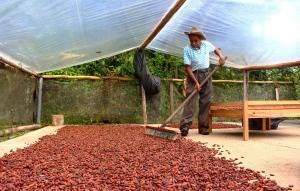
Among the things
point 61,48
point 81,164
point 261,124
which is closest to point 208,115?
point 261,124

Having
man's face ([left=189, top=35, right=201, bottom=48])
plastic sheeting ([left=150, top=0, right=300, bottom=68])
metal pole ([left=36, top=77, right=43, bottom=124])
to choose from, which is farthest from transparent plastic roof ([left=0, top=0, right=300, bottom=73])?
metal pole ([left=36, top=77, right=43, bottom=124])

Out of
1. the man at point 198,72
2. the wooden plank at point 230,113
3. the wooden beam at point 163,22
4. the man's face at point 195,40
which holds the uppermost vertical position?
the wooden beam at point 163,22

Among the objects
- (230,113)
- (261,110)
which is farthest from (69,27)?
(261,110)

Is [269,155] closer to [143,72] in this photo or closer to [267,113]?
[267,113]

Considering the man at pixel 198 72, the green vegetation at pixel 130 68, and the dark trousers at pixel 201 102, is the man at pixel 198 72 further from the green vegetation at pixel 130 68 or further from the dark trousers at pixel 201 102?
the green vegetation at pixel 130 68

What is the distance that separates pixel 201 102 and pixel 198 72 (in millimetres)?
392

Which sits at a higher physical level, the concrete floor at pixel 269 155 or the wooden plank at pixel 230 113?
the wooden plank at pixel 230 113

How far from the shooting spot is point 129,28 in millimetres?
5613

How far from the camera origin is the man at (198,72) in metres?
4.95

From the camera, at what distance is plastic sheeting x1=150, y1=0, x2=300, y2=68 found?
4812 mm

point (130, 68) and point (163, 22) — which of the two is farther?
point (130, 68)

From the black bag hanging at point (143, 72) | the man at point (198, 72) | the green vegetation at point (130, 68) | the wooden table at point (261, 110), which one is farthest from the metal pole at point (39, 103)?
the wooden table at point (261, 110)

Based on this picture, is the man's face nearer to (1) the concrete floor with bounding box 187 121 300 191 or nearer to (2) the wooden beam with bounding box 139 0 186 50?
(2) the wooden beam with bounding box 139 0 186 50

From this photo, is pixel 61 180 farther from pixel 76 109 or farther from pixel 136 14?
pixel 76 109
